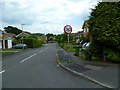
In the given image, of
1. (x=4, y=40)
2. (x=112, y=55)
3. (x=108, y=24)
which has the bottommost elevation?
(x=112, y=55)

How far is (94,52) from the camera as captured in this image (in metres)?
9.10

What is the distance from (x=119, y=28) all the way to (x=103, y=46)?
192cm

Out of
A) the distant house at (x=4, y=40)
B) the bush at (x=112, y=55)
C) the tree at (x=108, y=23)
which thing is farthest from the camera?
the distant house at (x=4, y=40)

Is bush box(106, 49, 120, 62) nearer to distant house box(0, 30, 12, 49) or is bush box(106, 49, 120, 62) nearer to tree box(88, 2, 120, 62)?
tree box(88, 2, 120, 62)

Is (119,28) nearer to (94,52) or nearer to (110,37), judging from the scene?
(110,37)

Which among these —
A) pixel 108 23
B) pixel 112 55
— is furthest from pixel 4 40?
pixel 112 55

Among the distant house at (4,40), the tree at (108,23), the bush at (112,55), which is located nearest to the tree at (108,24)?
A: the tree at (108,23)

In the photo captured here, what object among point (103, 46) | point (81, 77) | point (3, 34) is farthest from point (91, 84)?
point (3, 34)

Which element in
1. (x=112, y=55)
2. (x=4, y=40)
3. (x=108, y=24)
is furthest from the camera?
(x=4, y=40)

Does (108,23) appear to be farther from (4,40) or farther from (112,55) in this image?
(4,40)

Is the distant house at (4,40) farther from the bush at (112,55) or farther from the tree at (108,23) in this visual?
the bush at (112,55)

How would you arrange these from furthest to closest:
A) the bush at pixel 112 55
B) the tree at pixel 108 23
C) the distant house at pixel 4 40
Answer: the distant house at pixel 4 40, the bush at pixel 112 55, the tree at pixel 108 23

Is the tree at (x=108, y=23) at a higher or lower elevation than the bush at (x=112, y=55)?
higher

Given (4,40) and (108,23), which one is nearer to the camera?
(108,23)
